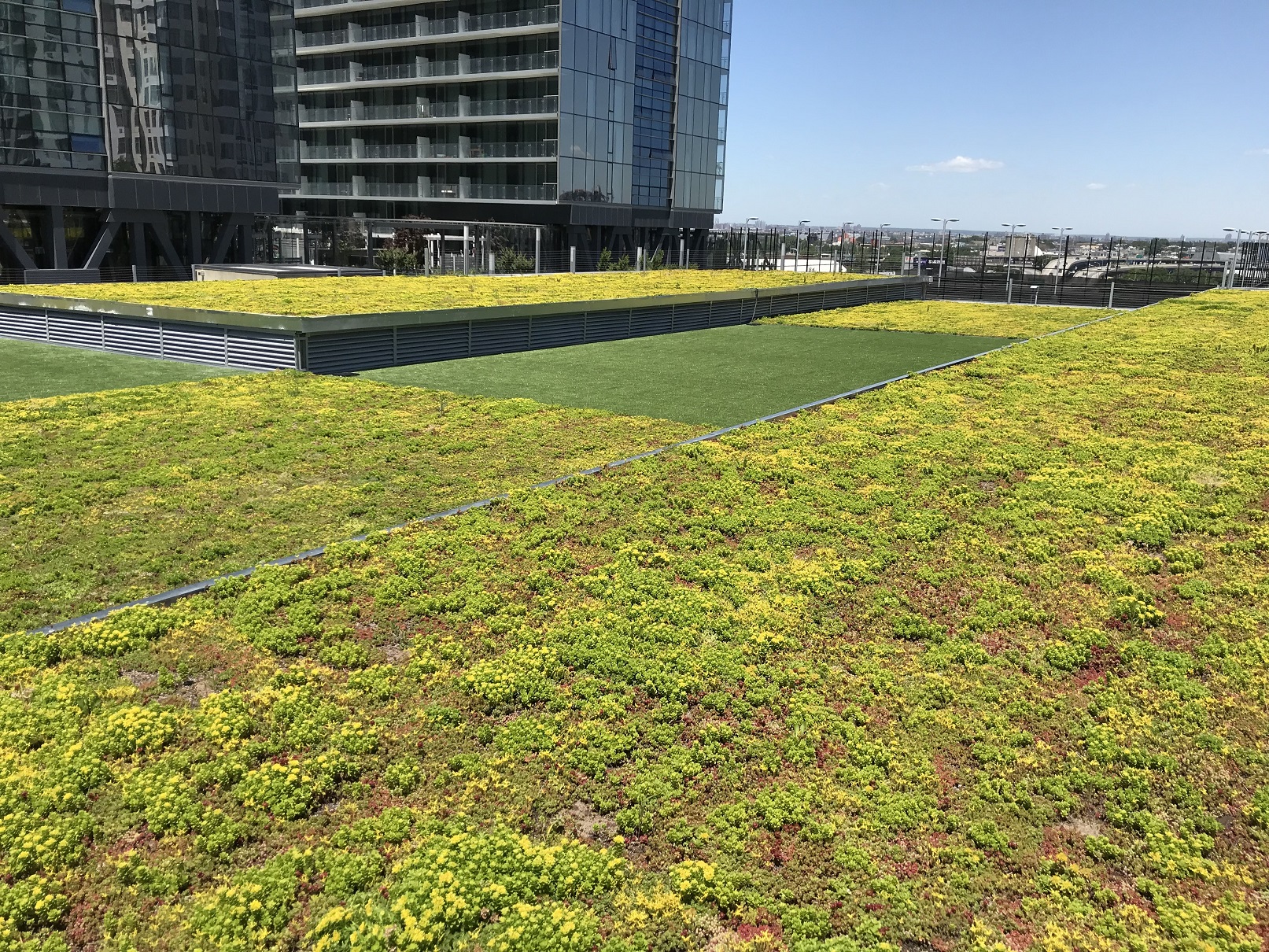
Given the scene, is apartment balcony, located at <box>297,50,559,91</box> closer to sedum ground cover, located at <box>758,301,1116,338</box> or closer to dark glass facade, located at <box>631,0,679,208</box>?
dark glass facade, located at <box>631,0,679,208</box>

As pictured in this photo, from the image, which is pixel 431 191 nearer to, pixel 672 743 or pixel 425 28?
pixel 425 28

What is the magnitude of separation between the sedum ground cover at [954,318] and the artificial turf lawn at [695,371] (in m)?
2.85

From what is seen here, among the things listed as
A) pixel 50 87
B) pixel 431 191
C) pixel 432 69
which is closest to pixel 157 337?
pixel 50 87

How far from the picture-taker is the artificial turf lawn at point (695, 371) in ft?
52.6

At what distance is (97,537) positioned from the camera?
8.45 m

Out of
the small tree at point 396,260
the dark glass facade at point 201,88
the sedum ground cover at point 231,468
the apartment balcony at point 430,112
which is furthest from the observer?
the apartment balcony at point 430,112

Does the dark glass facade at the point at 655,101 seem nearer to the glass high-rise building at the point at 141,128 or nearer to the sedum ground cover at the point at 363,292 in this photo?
the glass high-rise building at the point at 141,128

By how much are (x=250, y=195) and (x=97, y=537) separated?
1644 inches

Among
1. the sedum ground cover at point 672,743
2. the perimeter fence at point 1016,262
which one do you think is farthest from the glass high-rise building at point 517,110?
the sedum ground cover at point 672,743

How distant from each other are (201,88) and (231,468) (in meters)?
39.4

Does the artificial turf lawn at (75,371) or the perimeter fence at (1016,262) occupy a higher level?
the perimeter fence at (1016,262)

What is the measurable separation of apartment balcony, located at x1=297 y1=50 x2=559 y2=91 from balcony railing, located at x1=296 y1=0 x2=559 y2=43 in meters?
1.56

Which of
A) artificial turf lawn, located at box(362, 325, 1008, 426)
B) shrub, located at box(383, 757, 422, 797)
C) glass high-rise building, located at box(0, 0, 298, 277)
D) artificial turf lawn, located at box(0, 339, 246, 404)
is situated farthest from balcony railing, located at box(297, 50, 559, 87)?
shrub, located at box(383, 757, 422, 797)

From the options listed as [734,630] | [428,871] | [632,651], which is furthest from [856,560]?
[428,871]
